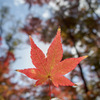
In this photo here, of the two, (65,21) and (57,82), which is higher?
(65,21)

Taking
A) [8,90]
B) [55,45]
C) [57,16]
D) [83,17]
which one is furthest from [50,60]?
[8,90]

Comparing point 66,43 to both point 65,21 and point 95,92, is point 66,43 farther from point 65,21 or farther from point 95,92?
point 95,92

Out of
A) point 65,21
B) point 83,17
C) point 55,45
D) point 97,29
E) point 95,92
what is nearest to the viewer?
point 55,45

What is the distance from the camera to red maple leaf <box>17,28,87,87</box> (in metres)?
0.36

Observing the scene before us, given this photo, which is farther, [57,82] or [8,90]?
[8,90]

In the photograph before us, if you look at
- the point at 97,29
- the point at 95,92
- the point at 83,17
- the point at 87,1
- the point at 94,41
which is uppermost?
the point at 87,1

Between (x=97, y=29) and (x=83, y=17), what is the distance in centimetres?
64

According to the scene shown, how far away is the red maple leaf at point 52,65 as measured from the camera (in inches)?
14.1

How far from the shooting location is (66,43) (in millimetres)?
3674

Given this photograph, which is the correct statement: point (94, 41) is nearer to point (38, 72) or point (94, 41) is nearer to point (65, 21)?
point (65, 21)

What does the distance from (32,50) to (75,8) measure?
347cm

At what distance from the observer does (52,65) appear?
1.33ft

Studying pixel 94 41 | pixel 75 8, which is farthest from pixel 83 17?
pixel 94 41

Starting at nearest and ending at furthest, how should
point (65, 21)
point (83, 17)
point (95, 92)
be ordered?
point (95, 92), point (83, 17), point (65, 21)
